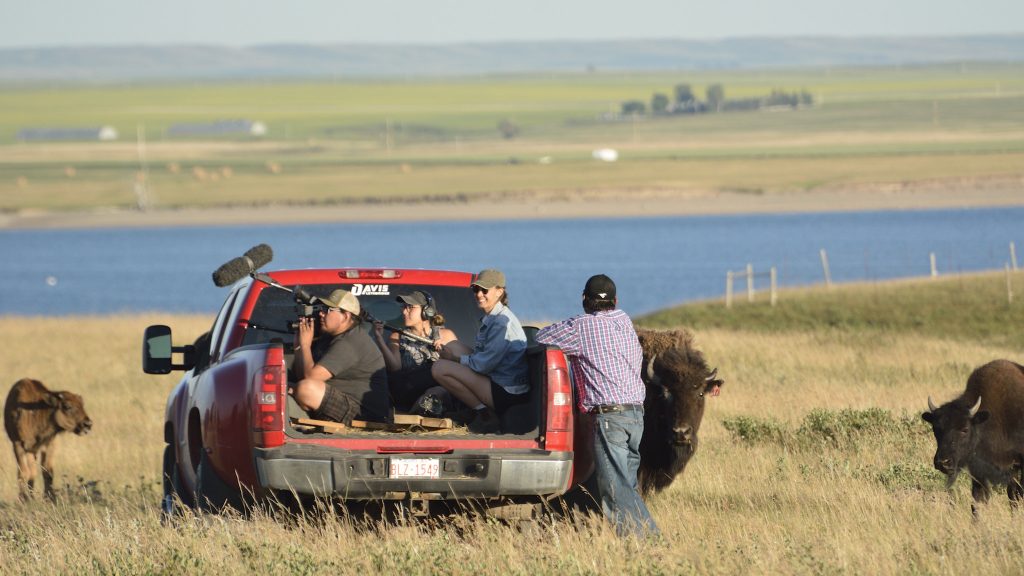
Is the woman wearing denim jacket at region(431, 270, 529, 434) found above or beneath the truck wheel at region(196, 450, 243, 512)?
above

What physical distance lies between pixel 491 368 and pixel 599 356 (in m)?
0.62

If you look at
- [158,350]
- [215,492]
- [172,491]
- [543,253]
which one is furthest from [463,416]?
[543,253]

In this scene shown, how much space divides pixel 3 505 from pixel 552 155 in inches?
6598

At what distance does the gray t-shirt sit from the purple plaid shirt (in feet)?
3.23

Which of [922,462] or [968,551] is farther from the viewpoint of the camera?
[922,462]

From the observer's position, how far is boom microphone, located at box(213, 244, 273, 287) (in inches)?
367

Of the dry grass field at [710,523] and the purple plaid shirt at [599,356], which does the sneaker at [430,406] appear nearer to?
the dry grass field at [710,523]

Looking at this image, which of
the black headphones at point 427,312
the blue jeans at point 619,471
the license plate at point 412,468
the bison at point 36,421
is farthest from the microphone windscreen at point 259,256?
the bison at point 36,421

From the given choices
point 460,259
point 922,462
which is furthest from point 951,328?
point 460,259

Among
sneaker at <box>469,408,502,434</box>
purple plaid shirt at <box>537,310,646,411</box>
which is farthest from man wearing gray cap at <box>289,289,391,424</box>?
purple plaid shirt at <box>537,310,646,411</box>

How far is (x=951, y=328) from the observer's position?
30.2 metres

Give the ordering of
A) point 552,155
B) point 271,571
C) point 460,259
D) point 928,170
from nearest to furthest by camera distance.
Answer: point 271,571 < point 460,259 < point 928,170 < point 552,155

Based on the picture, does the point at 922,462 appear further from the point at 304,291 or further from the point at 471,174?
→ the point at 471,174

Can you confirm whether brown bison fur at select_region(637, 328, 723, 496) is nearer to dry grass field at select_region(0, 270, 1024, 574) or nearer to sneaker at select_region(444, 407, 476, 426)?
dry grass field at select_region(0, 270, 1024, 574)
